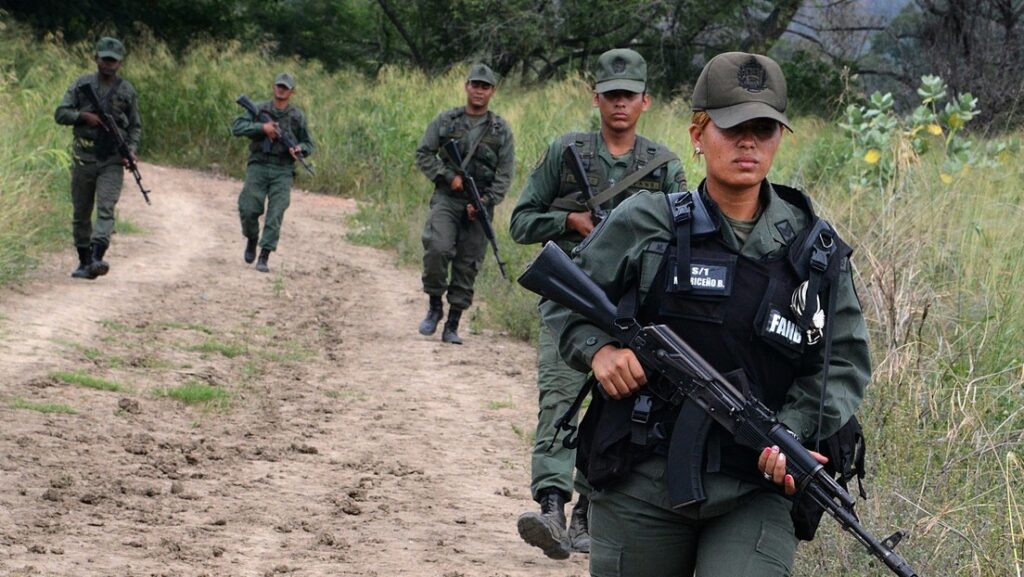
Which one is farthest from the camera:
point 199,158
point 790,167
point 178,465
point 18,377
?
point 199,158

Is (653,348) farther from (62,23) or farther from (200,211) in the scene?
(62,23)

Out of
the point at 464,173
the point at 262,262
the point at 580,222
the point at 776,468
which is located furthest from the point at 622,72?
the point at 262,262

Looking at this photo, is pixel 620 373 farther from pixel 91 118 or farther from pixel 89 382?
pixel 91 118

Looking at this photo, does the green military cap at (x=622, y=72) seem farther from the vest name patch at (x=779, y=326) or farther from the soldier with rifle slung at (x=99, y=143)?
the soldier with rifle slung at (x=99, y=143)

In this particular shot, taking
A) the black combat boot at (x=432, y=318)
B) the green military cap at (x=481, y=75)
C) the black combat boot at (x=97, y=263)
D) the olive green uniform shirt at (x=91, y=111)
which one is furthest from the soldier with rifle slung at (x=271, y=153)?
the green military cap at (x=481, y=75)

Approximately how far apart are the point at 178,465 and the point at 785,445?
4.04 m

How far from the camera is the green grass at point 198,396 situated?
25.6ft

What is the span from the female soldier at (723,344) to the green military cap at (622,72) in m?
2.48

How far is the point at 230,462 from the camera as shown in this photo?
6.63 metres

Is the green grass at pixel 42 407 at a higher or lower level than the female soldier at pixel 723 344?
lower

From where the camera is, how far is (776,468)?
2.99 meters

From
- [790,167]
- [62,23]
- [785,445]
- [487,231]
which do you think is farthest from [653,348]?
[62,23]

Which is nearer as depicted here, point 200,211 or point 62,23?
point 200,211

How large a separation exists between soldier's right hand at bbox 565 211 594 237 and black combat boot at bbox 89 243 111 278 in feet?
23.6
